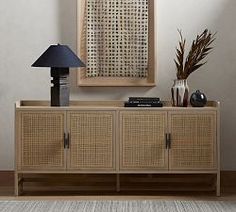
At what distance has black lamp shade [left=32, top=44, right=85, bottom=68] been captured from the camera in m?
4.00

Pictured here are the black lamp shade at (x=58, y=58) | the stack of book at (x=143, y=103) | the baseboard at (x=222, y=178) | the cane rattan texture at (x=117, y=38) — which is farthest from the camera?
the baseboard at (x=222, y=178)

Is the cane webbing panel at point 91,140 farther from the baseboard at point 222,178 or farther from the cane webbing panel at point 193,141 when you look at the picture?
the baseboard at point 222,178

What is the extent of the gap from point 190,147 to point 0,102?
59.3 inches

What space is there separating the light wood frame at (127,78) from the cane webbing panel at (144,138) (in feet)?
1.43

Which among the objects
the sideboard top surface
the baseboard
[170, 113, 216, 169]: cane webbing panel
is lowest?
the baseboard

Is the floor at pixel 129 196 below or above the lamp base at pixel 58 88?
below

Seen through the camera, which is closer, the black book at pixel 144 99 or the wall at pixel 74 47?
the black book at pixel 144 99

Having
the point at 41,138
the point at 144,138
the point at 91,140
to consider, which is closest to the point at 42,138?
the point at 41,138

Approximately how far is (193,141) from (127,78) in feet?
2.45

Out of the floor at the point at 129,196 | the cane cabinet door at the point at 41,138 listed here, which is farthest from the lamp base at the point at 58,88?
the floor at the point at 129,196

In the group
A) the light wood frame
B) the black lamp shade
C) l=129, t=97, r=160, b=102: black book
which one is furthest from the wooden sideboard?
the light wood frame

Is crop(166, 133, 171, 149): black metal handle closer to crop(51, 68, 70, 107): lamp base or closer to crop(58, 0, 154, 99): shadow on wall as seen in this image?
crop(58, 0, 154, 99): shadow on wall

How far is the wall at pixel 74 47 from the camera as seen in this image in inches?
174

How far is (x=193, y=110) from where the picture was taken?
406cm
